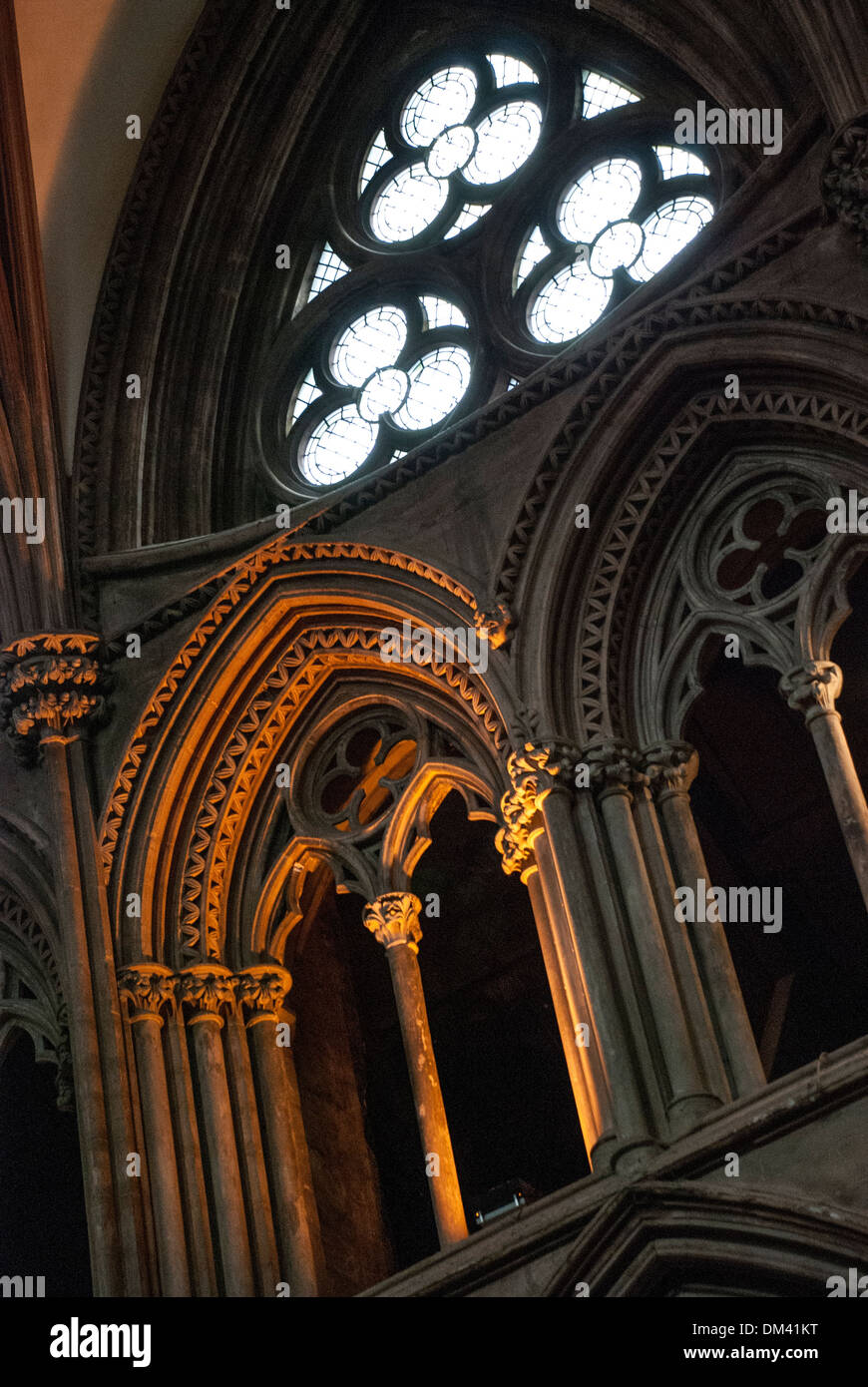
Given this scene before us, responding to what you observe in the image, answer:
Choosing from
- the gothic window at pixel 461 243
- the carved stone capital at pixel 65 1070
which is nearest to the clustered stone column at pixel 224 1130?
the carved stone capital at pixel 65 1070

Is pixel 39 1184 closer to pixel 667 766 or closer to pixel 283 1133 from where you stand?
pixel 283 1133

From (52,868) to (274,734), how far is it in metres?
1.41

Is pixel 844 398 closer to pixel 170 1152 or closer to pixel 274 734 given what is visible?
pixel 274 734

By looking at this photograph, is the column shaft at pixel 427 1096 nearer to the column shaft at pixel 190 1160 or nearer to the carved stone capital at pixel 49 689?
the column shaft at pixel 190 1160

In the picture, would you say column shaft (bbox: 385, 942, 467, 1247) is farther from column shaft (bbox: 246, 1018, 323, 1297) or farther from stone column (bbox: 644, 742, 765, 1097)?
stone column (bbox: 644, 742, 765, 1097)

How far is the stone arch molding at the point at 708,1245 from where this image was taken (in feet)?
33.2

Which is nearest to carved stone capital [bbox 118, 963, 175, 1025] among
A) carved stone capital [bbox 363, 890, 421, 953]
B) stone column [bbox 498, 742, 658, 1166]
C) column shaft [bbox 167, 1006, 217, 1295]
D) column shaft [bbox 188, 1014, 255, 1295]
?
column shaft [bbox 167, 1006, 217, 1295]

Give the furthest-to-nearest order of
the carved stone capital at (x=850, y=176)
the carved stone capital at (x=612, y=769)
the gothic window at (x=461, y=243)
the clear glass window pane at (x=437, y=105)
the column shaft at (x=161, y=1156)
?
the clear glass window pane at (x=437, y=105) → the gothic window at (x=461, y=243) → the column shaft at (x=161, y=1156) → the carved stone capital at (x=612, y=769) → the carved stone capital at (x=850, y=176)

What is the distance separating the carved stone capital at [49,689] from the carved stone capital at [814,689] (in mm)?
4040

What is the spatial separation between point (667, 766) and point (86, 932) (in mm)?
3210

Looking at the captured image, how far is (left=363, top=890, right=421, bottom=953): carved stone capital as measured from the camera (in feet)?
41.8

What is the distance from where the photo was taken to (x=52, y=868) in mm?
13391

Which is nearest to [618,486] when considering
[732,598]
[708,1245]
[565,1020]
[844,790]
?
[732,598]

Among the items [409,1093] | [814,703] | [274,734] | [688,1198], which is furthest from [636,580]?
[409,1093]
